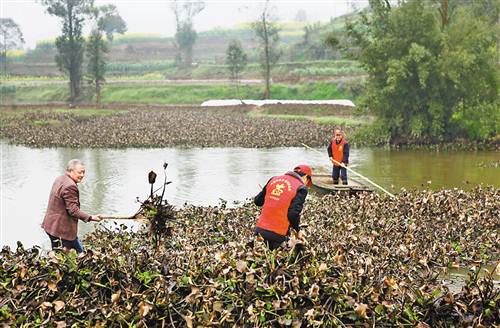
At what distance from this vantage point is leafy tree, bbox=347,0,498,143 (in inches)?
1276

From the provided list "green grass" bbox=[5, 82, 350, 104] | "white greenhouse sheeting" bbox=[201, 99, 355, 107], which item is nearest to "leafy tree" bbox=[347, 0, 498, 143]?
"white greenhouse sheeting" bbox=[201, 99, 355, 107]

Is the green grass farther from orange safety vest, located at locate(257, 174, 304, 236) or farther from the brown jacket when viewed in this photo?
orange safety vest, located at locate(257, 174, 304, 236)

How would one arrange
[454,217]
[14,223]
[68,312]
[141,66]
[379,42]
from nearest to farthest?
[68,312]
[454,217]
[14,223]
[379,42]
[141,66]

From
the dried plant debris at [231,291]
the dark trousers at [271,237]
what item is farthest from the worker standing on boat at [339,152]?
the dark trousers at [271,237]

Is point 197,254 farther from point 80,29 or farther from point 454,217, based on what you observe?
point 80,29

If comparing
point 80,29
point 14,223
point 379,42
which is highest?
point 80,29

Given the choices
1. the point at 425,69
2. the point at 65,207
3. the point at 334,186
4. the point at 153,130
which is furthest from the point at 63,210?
the point at 153,130

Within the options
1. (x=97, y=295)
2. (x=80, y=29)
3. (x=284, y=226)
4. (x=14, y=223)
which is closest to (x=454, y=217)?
(x=284, y=226)

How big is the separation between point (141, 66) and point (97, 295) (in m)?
100

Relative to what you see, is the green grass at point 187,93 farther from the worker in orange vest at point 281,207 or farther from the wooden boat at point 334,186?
the worker in orange vest at point 281,207

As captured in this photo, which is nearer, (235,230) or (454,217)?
(235,230)

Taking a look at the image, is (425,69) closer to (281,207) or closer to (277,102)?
(281,207)

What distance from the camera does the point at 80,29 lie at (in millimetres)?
73375

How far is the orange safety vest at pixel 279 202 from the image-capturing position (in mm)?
8953
